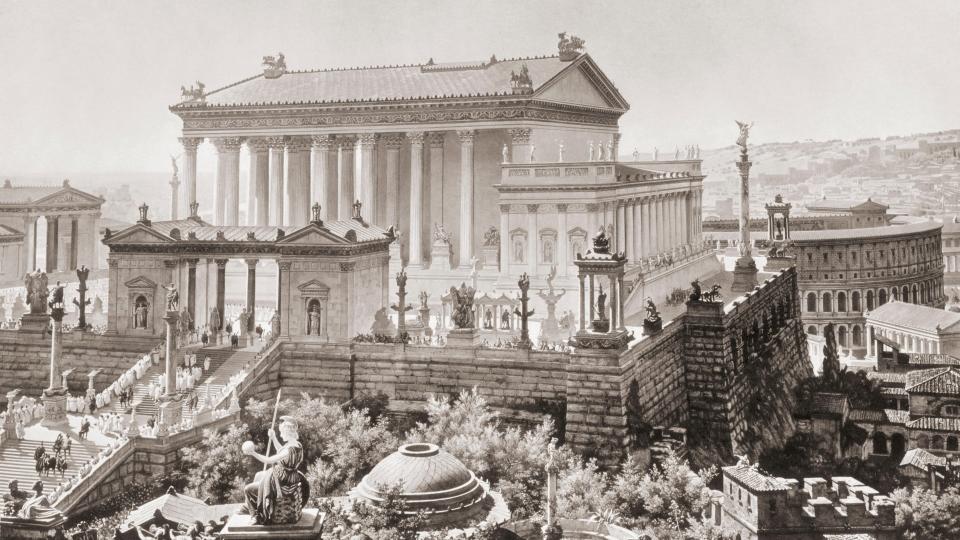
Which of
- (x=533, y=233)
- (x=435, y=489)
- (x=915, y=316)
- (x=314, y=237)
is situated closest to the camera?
(x=435, y=489)

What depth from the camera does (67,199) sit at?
247 feet

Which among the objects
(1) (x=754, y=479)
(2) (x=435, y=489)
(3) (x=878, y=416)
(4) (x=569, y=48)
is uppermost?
(4) (x=569, y=48)

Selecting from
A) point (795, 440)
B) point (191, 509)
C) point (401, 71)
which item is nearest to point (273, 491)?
point (191, 509)

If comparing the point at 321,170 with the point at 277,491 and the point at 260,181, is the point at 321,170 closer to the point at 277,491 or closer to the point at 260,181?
the point at 260,181

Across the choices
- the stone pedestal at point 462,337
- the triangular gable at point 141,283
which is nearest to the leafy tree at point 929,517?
the stone pedestal at point 462,337

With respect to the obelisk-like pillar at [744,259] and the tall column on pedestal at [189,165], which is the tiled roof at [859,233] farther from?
the tall column on pedestal at [189,165]

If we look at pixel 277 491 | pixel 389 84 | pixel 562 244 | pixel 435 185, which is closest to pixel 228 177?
pixel 389 84

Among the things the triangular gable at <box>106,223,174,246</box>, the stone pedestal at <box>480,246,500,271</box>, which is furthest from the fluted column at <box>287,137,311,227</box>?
the triangular gable at <box>106,223,174,246</box>

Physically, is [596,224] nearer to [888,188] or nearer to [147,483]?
[147,483]

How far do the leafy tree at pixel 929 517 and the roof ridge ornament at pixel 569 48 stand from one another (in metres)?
31.8

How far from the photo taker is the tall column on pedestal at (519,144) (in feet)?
180

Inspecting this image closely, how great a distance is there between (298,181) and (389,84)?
7.93m

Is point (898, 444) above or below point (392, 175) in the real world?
below

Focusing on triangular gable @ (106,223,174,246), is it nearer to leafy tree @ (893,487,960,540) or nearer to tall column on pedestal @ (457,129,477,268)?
tall column on pedestal @ (457,129,477,268)
